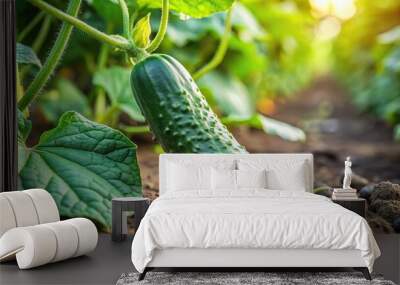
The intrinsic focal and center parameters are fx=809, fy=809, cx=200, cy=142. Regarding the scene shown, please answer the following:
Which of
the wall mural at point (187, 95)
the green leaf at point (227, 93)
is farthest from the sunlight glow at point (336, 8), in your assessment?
the green leaf at point (227, 93)

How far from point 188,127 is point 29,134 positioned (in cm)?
97

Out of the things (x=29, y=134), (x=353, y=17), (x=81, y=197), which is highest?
(x=353, y=17)

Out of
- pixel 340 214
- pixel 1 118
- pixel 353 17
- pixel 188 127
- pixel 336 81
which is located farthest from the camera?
pixel 336 81

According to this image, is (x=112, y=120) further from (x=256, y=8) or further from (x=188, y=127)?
(x=256, y=8)

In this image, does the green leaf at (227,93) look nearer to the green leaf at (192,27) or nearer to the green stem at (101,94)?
the green leaf at (192,27)

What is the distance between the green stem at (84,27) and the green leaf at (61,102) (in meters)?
0.36

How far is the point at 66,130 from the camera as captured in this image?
3609 millimetres

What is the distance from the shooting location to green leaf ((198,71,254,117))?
3.93 metres

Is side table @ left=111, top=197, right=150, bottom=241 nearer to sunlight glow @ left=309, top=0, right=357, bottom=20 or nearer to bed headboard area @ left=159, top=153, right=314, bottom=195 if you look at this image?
bed headboard area @ left=159, top=153, right=314, bottom=195

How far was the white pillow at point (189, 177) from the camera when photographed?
346cm

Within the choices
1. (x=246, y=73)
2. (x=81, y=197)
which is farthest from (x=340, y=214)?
(x=246, y=73)

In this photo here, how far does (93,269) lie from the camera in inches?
119

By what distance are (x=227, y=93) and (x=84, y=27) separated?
Answer: 816 millimetres

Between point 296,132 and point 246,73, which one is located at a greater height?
point 246,73
